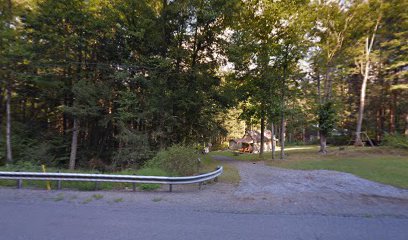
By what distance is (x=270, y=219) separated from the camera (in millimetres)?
5824

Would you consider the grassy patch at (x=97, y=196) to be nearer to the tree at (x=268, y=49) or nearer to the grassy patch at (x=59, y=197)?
the grassy patch at (x=59, y=197)

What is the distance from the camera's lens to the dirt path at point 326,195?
6.90m

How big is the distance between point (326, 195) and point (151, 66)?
54.4 feet

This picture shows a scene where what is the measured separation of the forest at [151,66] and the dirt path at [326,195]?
10394 mm

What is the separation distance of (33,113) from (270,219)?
2547cm

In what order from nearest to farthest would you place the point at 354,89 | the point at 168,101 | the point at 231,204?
the point at 231,204 → the point at 168,101 → the point at 354,89

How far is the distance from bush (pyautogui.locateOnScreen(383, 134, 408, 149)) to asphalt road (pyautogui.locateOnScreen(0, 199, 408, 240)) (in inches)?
889

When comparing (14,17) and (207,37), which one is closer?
(14,17)

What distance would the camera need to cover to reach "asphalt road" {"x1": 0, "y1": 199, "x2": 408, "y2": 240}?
4.68 metres

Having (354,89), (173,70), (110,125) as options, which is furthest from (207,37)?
(354,89)

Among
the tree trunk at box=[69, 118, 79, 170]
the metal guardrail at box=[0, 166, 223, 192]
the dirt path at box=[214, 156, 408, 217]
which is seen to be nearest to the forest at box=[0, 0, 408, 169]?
the tree trunk at box=[69, 118, 79, 170]

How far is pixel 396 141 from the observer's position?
2458 cm

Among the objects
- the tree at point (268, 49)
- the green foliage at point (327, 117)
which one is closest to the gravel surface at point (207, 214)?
the tree at point (268, 49)

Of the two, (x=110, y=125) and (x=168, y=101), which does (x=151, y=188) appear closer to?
(x=168, y=101)
